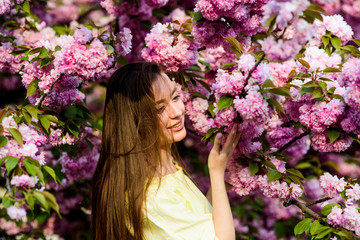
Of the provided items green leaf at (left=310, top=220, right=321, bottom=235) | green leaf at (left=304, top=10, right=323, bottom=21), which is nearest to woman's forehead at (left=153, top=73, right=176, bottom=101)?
green leaf at (left=304, top=10, right=323, bottom=21)

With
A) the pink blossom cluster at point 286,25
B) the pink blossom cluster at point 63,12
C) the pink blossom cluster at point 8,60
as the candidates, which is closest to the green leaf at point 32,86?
the pink blossom cluster at point 8,60

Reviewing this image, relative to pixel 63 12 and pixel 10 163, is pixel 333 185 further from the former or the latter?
pixel 63 12

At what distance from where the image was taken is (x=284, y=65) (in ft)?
7.82

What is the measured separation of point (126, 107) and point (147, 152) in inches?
9.1

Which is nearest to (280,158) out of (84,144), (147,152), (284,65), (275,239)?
(284,65)

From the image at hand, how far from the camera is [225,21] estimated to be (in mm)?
2127

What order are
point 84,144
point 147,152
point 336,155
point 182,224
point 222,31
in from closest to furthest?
point 182,224, point 147,152, point 222,31, point 84,144, point 336,155

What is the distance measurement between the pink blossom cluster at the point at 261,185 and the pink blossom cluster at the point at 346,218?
19 centimetres

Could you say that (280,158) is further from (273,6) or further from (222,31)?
(273,6)

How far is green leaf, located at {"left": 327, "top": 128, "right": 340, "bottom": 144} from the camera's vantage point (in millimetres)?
1979

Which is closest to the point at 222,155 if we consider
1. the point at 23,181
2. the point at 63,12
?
the point at 23,181

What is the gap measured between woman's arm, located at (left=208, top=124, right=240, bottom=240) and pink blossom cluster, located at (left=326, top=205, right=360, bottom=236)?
0.49m

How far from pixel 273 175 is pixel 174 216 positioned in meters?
0.53

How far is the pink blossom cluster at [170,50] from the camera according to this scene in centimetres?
236
